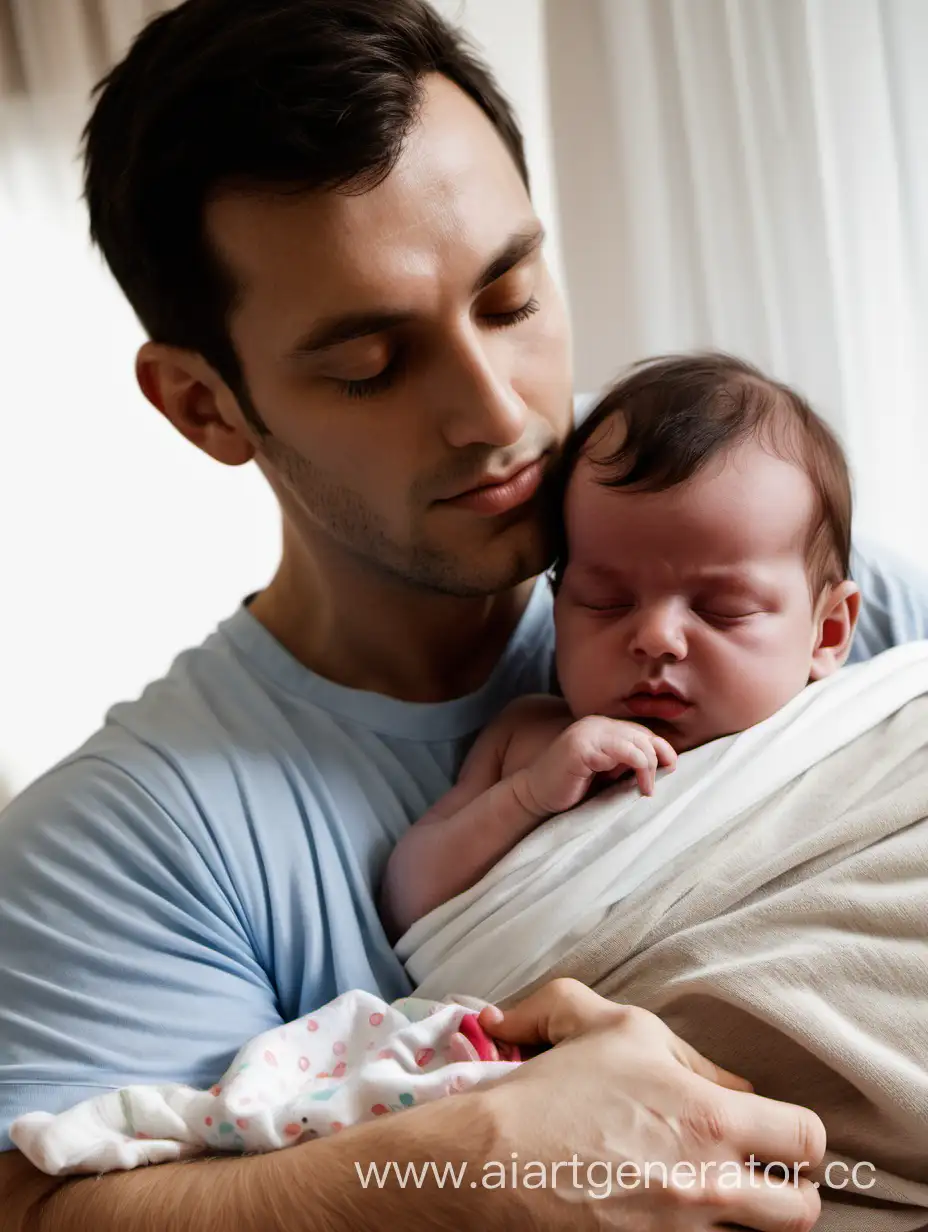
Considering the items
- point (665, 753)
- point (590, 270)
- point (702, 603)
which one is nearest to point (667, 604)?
point (702, 603)

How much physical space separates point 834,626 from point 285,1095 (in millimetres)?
795

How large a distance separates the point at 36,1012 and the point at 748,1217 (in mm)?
684

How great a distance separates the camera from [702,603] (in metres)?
1.35

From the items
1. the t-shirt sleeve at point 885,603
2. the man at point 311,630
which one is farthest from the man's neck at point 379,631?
the t-shirt sleeve at point 885,603

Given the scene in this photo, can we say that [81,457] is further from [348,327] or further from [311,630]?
[348,327]

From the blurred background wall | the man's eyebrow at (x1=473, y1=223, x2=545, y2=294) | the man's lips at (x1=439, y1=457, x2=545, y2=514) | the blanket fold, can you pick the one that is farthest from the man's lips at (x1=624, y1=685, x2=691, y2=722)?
the blurred background wall

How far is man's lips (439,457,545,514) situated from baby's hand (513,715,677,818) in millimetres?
285

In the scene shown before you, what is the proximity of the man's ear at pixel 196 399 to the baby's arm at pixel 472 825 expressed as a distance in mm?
507

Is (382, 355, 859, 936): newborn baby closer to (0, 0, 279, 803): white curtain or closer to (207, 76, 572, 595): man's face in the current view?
(207, 76, 572, 595): man's face

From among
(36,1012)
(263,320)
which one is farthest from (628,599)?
(36,1012)

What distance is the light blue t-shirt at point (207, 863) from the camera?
4.02 feet

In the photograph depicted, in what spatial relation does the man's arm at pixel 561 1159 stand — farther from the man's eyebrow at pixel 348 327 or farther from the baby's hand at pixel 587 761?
the man's eyebrow at pixel 348 327

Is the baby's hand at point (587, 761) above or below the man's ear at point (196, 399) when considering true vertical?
below

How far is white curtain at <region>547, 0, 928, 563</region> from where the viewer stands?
6.08 ft
